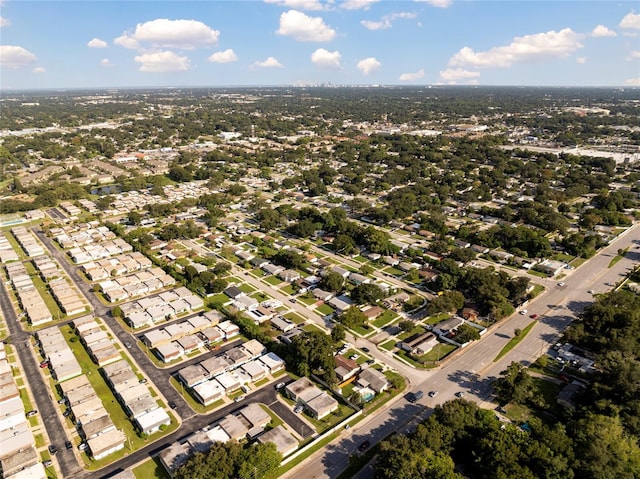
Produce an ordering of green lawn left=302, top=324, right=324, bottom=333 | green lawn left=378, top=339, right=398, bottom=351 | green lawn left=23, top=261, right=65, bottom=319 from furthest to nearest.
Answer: green lawn left=23, top=261, right=65, bottom=319 → green lawn left=302, top=324, right=324, bottom=333 → green lawn left=378, top=339, right=398, bottom=351

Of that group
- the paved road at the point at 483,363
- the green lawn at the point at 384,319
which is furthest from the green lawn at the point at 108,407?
the green lawn at the point at 384,319

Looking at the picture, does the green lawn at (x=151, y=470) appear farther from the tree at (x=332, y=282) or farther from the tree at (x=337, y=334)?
the tree at (x=332, y=282)

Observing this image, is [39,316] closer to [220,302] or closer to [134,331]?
[134,331]

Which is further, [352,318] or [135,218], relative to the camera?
[135,218]

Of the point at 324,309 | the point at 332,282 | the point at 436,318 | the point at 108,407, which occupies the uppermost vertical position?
the point at 332,282

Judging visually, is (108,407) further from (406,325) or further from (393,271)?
(393,271)

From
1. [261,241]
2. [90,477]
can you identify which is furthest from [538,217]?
[90,477]

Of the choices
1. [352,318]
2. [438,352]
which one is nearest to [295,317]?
[352,318]

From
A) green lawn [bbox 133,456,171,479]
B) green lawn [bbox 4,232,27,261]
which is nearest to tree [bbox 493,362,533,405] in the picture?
green lawn [bbox 133,456,171,479]

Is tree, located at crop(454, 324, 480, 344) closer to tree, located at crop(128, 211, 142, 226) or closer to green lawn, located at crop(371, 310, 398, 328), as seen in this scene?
green lawn, located at crop(371, 310, 398, 328)
